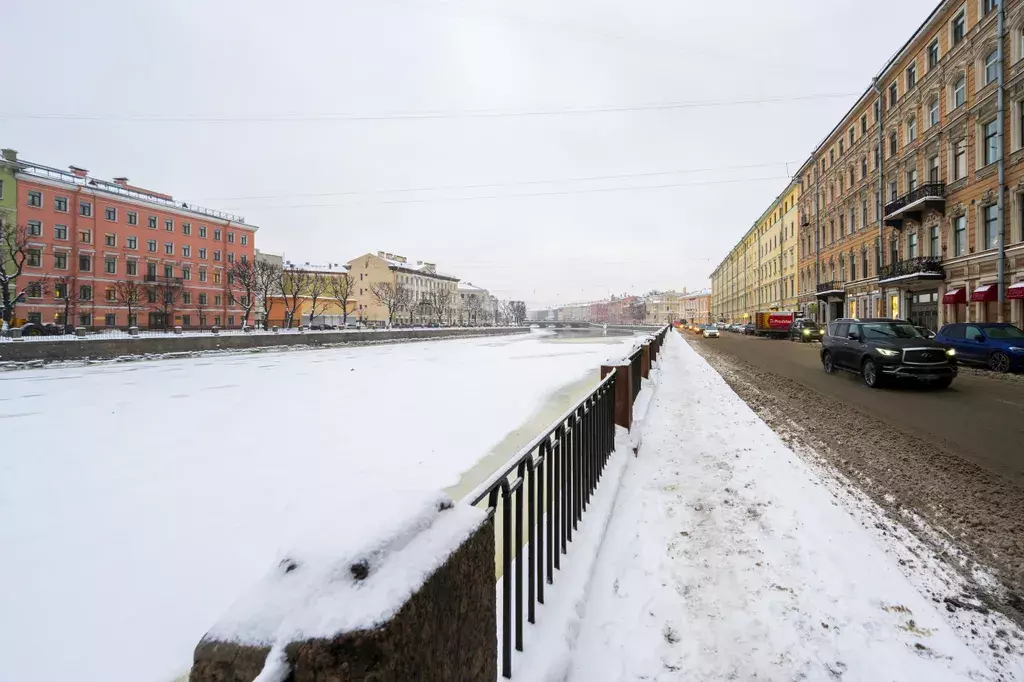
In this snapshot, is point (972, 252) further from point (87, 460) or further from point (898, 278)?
point (87, 460)

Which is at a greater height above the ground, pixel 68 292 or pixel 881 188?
pixel 881 188

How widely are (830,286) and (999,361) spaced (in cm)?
3080

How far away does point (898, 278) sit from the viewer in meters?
27.9

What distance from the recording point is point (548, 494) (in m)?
3.07

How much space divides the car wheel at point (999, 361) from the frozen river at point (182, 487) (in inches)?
492

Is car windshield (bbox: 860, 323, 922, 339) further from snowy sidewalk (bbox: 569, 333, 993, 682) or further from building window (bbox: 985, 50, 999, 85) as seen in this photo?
building window (bbox: 985, 50, 999, 85)

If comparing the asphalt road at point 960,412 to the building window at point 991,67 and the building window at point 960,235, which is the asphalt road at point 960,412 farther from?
the building window at point 991,67

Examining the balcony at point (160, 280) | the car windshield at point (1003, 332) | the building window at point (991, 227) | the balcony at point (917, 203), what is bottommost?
the car windshield at point (1003, 332)

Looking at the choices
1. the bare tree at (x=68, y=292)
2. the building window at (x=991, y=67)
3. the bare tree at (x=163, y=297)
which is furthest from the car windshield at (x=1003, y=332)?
the bare tree at (x=68, y=292)

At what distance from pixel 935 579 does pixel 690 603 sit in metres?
1.69

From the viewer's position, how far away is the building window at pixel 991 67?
2158 cm

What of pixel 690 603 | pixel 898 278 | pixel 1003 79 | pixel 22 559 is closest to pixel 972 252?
pixel 898 278

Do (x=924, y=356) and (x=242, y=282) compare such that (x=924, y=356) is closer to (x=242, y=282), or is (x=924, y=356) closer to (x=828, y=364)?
(x=828, y=364)

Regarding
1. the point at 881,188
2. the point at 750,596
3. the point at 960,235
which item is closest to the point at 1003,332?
the point at 960,235
